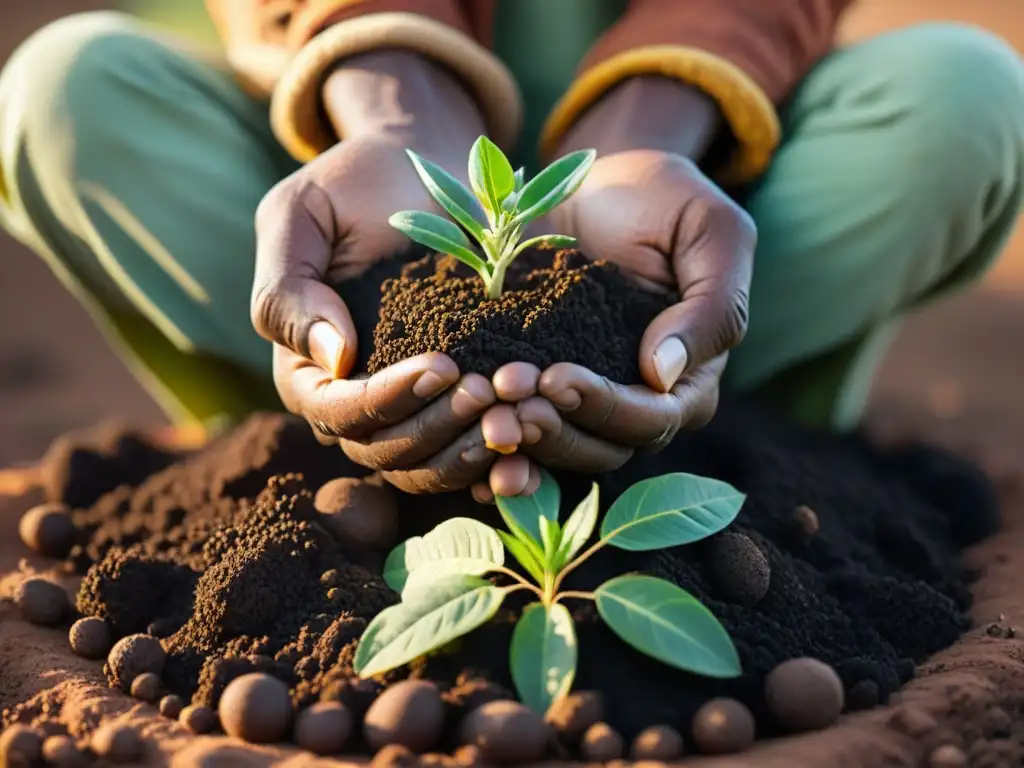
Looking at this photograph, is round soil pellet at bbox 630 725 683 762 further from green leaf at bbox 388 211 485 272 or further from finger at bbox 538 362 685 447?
green leaf at bbox 388 211 485 272

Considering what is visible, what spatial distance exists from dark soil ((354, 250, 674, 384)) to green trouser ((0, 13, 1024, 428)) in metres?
0.65

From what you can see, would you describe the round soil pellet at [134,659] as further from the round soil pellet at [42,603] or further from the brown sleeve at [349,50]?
the brown sleeve at [349,50]

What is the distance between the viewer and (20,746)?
1314mm

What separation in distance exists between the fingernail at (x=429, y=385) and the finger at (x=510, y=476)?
118 millimetres

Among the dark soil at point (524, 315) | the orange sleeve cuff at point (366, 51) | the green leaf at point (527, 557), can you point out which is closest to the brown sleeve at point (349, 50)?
the orange sleeve cuff at point (366, 51)

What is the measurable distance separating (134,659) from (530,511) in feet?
1.71

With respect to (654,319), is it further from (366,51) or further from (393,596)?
(366,51)

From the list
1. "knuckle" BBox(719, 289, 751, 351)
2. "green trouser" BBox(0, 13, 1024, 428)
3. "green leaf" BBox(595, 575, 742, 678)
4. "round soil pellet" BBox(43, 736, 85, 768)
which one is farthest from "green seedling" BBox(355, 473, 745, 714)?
"green trouser" BBox(0, 13, 1024, 428)

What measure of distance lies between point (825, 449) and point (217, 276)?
3.81 feet

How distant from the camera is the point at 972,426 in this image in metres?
3.30

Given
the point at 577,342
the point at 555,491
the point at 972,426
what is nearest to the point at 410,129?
the point at 577,342

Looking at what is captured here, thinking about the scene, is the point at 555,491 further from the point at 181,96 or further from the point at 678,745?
the point at 181,96

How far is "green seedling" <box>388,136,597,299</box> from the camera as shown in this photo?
1.50 metres

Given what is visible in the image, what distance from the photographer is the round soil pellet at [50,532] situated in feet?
6.52
